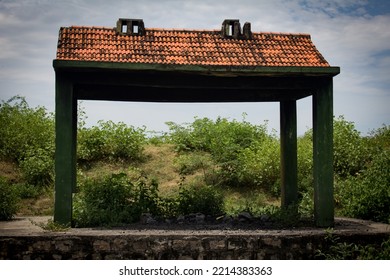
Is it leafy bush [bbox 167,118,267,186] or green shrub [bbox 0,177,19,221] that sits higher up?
leafy bush [bbox 167,118,267,186]

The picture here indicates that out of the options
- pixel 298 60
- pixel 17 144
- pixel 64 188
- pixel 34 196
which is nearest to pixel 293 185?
pixel 298 60

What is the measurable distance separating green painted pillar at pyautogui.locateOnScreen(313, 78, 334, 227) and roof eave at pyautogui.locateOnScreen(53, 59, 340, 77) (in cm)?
46

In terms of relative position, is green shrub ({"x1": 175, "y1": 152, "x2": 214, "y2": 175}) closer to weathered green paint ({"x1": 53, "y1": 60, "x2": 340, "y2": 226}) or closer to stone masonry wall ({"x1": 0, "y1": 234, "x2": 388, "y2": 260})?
weathered green paint ({"x1": 53, "y1": 60, "x2": 340, "y2": 226})

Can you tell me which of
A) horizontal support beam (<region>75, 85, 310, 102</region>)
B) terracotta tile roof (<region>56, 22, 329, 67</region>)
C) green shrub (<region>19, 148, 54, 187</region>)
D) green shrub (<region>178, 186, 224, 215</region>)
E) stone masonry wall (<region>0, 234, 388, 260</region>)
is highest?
terracotta tile roof (<region>56, 22, 329, 67</region>)

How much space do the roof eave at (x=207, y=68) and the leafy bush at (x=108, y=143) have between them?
30.8ft

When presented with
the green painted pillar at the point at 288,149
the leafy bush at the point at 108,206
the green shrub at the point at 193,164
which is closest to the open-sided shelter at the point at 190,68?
the leafy bush at the point at 108,206

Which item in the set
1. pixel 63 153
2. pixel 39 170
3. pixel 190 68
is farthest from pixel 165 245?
pixel 39 170

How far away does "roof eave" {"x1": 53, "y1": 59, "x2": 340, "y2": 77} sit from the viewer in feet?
30.1

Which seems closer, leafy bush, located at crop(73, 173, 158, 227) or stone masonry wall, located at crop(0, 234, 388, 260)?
stone masonry wall, located at crop(0, 234, 388, 260)

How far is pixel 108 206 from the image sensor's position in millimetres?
10352

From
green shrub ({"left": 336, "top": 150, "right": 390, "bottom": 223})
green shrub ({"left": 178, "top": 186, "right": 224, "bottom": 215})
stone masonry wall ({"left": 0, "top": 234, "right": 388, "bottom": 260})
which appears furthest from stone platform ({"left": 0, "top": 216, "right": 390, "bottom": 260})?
green shrub ({"left": 178, "top": 186, "right": 224, "bottom": 215})

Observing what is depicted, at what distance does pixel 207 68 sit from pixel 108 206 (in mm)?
3409

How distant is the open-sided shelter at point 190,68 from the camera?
9.46 metres

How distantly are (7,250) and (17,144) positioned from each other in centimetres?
1043
